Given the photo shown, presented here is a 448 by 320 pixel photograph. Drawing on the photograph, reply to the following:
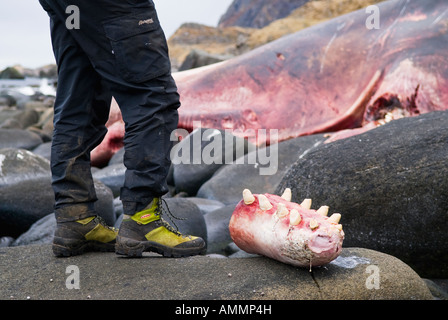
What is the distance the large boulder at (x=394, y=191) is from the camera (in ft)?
11.5

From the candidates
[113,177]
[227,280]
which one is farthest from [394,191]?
[113,177]

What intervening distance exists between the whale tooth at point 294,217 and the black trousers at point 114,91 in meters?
0.81

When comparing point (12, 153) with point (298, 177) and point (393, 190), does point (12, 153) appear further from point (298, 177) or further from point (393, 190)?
point (393, 190)

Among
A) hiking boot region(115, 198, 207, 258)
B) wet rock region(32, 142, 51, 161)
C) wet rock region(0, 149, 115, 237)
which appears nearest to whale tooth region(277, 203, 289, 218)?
hiking boot region(115, 198, 207, 258)

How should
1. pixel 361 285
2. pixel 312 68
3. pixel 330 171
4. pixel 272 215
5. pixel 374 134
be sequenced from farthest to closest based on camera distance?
pixel 312 68 → pixel 374 134 → pixel 330 171 → pixel 272 215 → pixel 361 285

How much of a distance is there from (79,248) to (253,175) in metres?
2.84

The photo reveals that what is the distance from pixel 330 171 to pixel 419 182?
639 mm

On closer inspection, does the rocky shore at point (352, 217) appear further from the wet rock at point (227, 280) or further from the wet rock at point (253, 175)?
the wet rock at point (253, 175)

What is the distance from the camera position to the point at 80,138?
3441 mm

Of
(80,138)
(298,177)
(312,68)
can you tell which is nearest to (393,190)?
(298,177)

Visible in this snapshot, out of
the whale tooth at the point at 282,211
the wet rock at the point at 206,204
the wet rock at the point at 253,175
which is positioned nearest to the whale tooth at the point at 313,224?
the whale tooth at the point at 282,211

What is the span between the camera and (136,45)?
3098 mm

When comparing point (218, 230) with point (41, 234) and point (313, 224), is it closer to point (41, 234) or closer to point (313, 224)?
point (41, 234)
